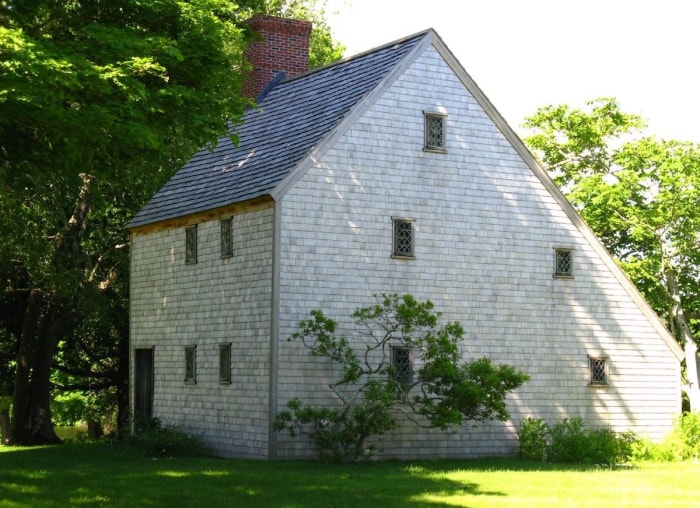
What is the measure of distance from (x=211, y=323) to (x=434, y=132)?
6129mm

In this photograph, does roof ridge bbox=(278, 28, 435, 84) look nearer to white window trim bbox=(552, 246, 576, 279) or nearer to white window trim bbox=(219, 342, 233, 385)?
white window trim bbox=(552, 246, 576, 279)

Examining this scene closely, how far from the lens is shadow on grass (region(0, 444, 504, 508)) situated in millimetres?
17438

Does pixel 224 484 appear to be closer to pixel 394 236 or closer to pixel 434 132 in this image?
pixel 394 236

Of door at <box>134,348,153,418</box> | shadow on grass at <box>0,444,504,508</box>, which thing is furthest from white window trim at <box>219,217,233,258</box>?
door at <box>134,348,153,418</box>

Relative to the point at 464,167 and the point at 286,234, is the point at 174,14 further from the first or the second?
the point at 464,167

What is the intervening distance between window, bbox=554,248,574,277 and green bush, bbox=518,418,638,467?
10.3 ft

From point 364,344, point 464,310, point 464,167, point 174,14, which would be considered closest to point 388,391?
point 364,344

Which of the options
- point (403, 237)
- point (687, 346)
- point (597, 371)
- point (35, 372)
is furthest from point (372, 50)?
point (687, 346)

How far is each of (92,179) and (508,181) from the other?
10.5m

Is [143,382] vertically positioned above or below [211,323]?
below

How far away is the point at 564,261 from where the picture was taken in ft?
89.5

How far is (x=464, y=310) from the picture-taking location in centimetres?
2592

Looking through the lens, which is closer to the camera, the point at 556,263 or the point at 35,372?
the point at 556,263

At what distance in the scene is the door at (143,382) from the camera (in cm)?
2966
